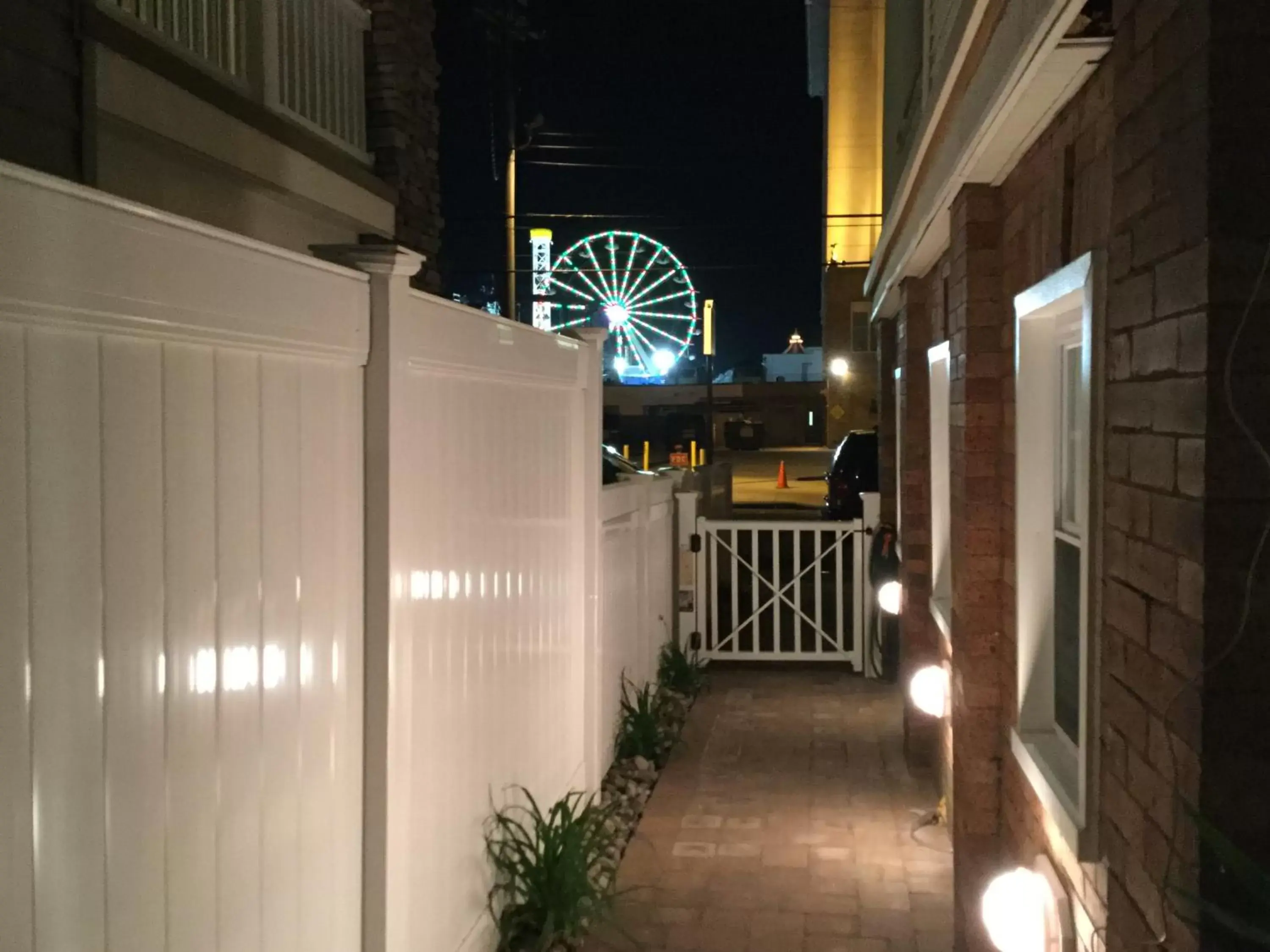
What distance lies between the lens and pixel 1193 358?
1.83 meters

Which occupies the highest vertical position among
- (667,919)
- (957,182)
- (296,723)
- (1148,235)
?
(957,182)

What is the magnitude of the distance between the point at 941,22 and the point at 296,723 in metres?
5.17

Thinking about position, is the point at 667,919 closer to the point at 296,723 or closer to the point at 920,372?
the point at 296,723

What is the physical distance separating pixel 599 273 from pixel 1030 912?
36738mm

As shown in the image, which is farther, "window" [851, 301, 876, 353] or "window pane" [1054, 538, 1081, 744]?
"window" [851, 301, 876, 353]

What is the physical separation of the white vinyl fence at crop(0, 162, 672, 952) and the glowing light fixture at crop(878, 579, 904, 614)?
3.99 meters

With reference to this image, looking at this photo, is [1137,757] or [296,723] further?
[296,723]

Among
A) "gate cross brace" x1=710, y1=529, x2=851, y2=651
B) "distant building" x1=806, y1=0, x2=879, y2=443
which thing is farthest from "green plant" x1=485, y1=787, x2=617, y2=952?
"distant building" x1=806, y1=0, x2=879, y2=443

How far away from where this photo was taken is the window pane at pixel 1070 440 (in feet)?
11.2

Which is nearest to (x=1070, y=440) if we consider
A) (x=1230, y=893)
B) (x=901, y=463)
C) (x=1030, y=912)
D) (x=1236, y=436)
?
(x=1030, y=912)

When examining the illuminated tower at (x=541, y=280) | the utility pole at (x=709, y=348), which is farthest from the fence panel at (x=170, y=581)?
the utility pole at (x=709, y=348)

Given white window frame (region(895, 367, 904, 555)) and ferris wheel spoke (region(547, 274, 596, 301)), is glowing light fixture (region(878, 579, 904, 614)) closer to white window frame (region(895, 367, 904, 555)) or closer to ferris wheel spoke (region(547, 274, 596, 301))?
white window frame (region(895, 367, 904, 555))

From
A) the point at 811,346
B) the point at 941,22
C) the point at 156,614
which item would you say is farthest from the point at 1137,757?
the point at 811,346

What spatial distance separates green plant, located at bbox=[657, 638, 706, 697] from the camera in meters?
7.95
